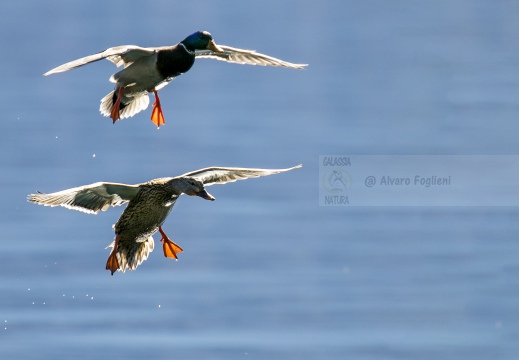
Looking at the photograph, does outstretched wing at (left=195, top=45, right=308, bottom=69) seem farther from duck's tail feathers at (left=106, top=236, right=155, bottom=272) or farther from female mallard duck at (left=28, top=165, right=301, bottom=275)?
duck's tail feathers at (left=106, top=236, right=155, bottom=272)

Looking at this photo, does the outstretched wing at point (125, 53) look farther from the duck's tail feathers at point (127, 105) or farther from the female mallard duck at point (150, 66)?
the duck's tail feathers at point (127, 105)

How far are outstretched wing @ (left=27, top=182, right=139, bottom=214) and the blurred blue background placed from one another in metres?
1.52

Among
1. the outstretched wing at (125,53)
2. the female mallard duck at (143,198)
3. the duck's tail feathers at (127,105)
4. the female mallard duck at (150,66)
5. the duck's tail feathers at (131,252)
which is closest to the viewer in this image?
the outstretched wing at (125,53)

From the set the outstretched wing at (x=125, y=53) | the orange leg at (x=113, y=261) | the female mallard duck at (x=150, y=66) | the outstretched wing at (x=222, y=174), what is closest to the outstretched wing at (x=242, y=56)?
the female mallard duck at (x=150, y=66)

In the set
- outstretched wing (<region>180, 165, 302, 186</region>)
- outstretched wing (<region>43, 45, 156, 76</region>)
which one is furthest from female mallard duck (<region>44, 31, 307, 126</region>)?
outstretched wing (<region>180, 165, 302, 186</region>)

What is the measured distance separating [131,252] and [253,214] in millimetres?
3100

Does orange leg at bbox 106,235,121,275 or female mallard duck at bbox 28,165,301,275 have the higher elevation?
female mallard duck at bbox 28,165,301,275

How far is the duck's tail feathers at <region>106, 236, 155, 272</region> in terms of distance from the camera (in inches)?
292

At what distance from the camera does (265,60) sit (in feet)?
26.7

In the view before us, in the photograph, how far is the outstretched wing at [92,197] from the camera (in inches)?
274

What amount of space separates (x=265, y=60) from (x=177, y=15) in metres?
7.05

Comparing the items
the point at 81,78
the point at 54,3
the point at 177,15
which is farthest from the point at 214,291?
the point at 54,3

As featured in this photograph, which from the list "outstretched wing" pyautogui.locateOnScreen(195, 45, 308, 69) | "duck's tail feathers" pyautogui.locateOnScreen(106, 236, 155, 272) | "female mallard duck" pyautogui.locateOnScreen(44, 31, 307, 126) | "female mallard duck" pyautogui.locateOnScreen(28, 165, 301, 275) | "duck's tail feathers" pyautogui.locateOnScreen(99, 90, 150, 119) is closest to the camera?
"female mallard duck" pyautogui.locateOnScreen(28, 165, 301, 275)

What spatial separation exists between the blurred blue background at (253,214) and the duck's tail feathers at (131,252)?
3.59 ft
